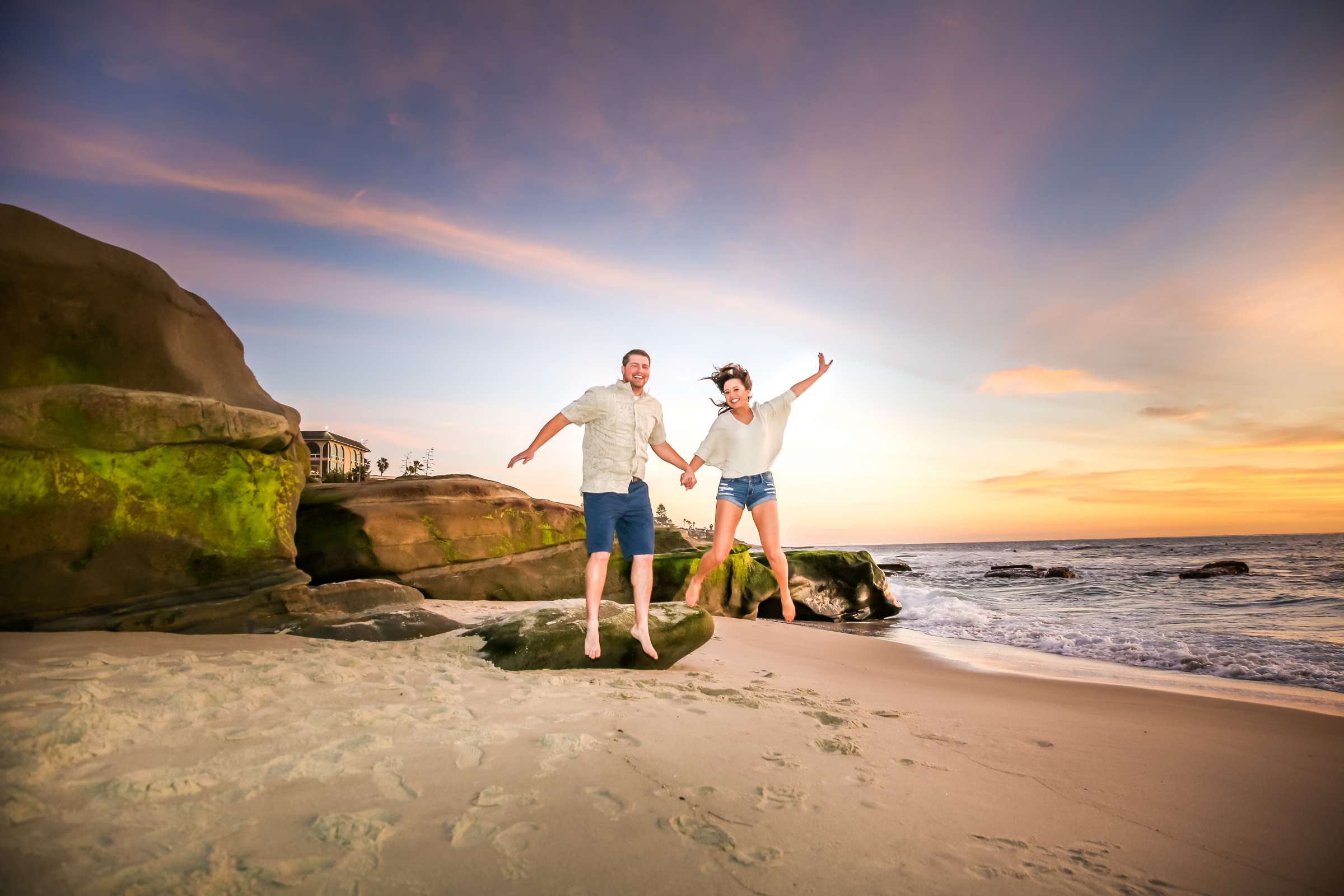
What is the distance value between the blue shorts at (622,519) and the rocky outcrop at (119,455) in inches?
150

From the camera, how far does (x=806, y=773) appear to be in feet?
9.50

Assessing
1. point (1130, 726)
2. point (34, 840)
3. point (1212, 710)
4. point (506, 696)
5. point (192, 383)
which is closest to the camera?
point (34, 840)

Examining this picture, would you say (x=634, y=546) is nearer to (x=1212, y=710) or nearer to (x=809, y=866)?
(x=809, y=866)

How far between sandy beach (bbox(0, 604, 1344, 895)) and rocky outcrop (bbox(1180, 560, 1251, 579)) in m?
25.9

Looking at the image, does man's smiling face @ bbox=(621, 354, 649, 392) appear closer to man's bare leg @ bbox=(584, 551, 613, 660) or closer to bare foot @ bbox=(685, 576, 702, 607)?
Result: man's bare leg @ bbox=(584, 551, 613, 660)

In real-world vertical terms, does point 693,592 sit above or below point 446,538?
below

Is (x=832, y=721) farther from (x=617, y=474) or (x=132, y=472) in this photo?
(x=132, y=472)

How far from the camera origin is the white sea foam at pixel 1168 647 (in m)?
7.50

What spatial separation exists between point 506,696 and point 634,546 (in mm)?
2202

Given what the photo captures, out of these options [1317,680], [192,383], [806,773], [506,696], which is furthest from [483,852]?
[1317,680]

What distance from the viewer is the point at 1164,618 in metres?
12.8

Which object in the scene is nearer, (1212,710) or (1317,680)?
(1212,710)

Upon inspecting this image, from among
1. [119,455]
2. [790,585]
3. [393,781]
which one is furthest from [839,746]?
[790,585]

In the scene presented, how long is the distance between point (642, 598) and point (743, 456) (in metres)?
1.82
